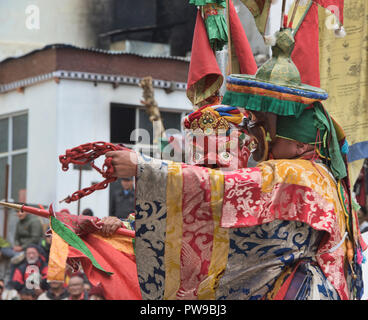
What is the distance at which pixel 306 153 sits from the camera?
433cm

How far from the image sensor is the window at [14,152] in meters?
13.8

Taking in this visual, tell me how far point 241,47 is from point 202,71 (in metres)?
0.32

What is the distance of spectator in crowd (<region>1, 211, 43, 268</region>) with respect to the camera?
10.2 metres

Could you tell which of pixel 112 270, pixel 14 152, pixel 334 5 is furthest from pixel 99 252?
pixel 14 152

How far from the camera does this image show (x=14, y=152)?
14.1m

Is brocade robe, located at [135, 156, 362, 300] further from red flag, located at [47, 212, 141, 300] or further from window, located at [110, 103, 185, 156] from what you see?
window, located at [110, 103, 185, 156]

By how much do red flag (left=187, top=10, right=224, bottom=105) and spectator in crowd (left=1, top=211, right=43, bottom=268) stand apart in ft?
17.2

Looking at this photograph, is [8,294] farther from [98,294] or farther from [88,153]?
[88,153]

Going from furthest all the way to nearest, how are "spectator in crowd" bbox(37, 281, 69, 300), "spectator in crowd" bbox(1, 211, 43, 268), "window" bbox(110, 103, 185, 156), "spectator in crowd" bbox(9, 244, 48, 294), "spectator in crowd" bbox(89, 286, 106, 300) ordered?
"window" bbox(110, 103, 185, 156) → "spectator in crowd" bbox(1, 211, 43, 268) → "spectator in crowd" bbox(9, 244, 48, 294) → "spectator in crowd" bbox(37, 281, 69, 300) → "spectator in crowd" bbox(89, 286, 106, 300)

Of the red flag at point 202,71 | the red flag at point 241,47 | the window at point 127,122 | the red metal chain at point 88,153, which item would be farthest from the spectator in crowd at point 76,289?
the window at point 127,122

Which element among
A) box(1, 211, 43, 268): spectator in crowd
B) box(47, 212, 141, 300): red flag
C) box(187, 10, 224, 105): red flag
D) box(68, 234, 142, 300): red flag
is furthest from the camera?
box(1, 211, 43, 268): spectator in crowd

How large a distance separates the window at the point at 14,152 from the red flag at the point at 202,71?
28.8 ft

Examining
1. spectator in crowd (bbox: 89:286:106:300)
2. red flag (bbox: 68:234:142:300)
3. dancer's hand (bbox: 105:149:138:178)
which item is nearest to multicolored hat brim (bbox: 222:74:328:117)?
dancer's hand (bbox: 105:149:138:178)

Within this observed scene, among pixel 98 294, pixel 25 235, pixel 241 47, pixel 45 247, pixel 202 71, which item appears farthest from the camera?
pixel 25 235
